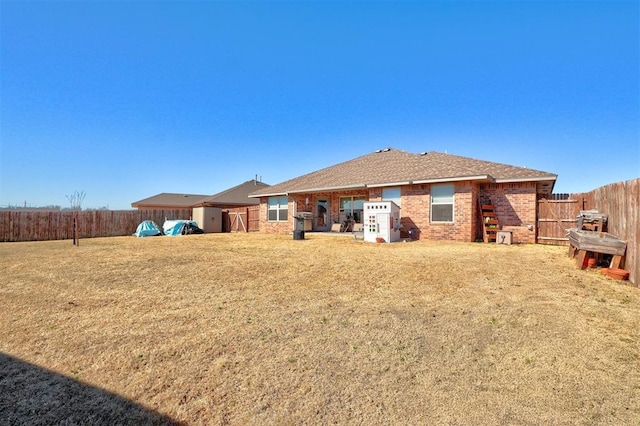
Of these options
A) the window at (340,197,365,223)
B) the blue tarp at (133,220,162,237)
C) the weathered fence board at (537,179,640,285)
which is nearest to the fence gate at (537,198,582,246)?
the weathered fence board at (537,179,640,285)

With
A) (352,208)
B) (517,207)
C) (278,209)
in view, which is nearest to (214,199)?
(278,209)

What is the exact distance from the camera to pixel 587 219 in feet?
29.3

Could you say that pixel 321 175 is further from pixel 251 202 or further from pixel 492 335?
pixel 492 335

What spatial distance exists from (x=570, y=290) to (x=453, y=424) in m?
4.60

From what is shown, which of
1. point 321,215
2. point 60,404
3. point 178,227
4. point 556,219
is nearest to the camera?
point 60,404

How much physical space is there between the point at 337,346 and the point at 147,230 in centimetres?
1981

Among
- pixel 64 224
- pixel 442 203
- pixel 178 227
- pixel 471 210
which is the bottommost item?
pixel 178 227

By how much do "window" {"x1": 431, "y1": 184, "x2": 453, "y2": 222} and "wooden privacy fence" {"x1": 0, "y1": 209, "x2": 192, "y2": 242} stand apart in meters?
18.5

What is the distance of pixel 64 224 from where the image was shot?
61.5 ft

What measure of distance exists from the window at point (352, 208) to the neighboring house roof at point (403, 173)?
1.24 metres

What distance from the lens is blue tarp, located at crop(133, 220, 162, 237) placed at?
1958 cm

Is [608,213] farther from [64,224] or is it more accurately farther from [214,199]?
[214,199]

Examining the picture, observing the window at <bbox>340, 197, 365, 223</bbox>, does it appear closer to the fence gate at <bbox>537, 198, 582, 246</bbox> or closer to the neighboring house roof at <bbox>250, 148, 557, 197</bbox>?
the neighboring house roof at <bbox>250, 148, 557, 197</bbox>

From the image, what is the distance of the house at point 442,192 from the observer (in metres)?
12.8
